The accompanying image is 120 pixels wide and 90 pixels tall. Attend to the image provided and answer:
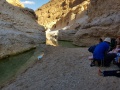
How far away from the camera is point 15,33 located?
17.5 m

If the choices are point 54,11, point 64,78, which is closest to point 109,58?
point 64,78

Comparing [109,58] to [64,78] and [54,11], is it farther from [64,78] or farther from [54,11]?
[54,11]

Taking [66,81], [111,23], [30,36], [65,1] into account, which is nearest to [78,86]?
[66,81]

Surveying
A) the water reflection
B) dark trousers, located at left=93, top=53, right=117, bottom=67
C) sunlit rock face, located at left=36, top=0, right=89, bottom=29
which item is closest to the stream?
the water reflection

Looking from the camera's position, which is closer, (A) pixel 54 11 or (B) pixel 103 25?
(B) pixel 103 25

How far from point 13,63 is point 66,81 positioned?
5.79 meters

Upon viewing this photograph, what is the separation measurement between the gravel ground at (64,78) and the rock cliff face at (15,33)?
164 inches

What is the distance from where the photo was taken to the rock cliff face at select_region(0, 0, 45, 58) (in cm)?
1563

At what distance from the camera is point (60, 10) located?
236ft

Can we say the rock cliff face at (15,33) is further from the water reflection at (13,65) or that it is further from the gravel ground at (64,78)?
the gravel ground at (64,78)

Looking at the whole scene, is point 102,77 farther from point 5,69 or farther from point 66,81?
point 5,69

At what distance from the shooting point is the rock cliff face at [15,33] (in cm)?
1563

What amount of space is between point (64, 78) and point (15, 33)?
30.4 ft

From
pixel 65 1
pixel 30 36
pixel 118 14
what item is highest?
pixel 65 1
